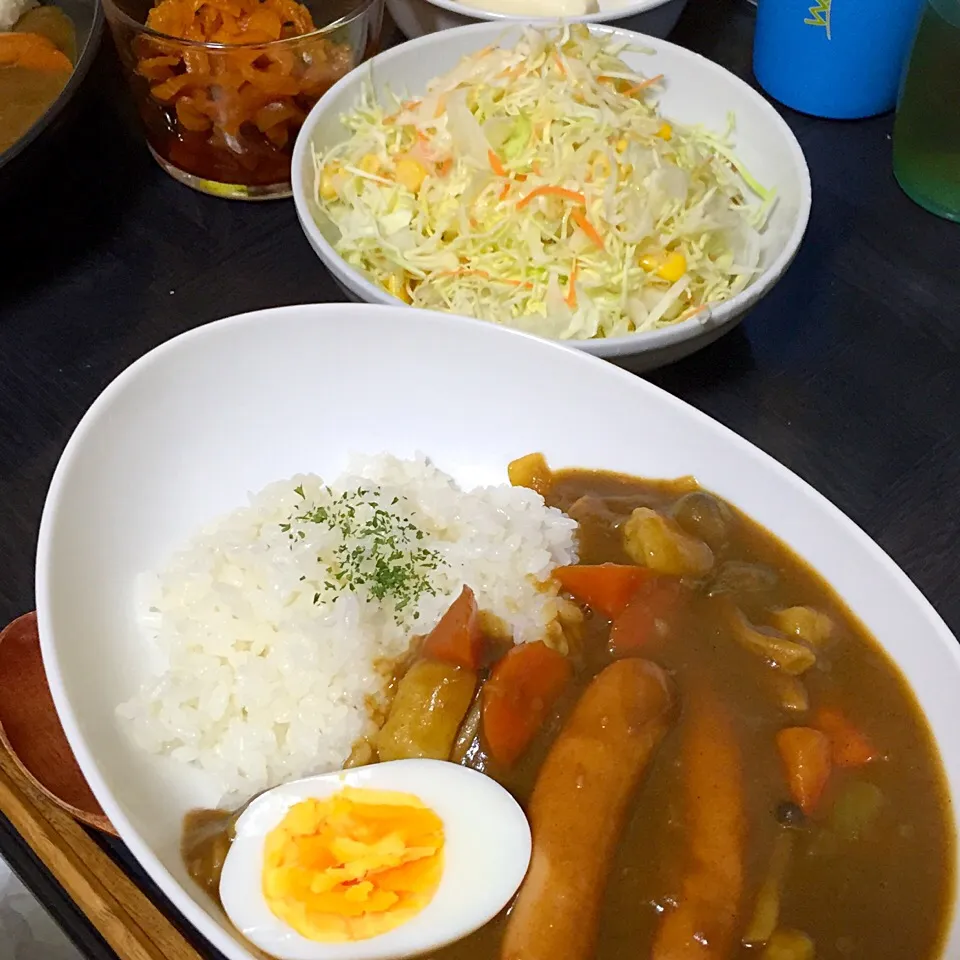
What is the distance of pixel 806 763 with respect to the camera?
4.05 feet

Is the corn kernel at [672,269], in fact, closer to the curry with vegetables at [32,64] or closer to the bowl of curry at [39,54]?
the bowl of curry at [39,54]

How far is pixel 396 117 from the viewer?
207 centimetres

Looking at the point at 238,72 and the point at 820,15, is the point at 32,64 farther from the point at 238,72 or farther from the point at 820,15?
the point at 820,15

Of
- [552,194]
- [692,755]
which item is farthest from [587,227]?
[692,755]

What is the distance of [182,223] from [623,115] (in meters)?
0.99

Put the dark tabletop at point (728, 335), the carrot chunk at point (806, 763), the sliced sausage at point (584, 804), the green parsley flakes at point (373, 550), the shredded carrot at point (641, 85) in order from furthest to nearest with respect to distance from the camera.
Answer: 1. the shredded carrot at point (641, 85)
2. the dark tabletop at point (728, 335)
3. the green parsley flakes at point (373, 550)
4. the carrot chunk at point (806, 763)
5. the sliced sausage at point (584, 804)

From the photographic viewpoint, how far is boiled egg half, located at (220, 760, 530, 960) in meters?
1.14

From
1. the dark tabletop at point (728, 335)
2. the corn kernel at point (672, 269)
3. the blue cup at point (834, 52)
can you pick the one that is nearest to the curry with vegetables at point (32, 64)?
the dark tabletop at point (728, 335)

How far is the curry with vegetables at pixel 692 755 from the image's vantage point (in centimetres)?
114

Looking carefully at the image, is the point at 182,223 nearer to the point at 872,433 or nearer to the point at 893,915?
the point at 872,433

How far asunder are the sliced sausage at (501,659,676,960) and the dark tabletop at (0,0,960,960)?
0.66 metres

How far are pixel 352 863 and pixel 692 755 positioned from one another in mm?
437

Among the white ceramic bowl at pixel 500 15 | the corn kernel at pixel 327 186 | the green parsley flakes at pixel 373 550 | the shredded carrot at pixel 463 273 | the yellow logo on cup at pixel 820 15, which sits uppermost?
the yellow logo on cup at pixel 820 15

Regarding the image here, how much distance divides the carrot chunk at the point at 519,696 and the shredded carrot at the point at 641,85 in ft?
4.48
